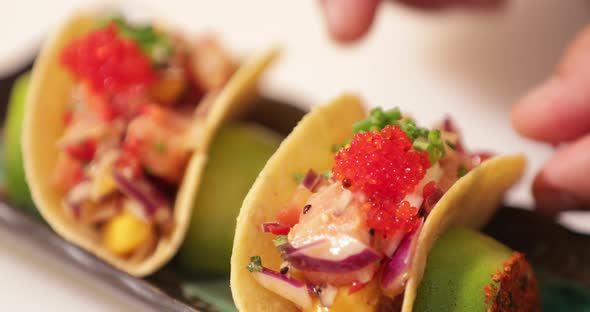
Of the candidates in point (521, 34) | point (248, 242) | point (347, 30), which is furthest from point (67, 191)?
point (521, 34)

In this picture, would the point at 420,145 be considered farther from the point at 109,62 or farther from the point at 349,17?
the point at 109,62

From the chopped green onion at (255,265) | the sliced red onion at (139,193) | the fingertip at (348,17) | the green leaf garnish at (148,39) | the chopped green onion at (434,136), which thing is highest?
the fingertip at (348,17)

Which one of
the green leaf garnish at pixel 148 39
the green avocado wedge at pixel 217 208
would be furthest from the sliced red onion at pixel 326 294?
the green leaf garnish at pixel 148 39

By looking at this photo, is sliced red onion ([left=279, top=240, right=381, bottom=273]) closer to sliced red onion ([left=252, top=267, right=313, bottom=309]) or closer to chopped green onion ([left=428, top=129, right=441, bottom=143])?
sliced red onion ([left=252, top=267, right=313, bottom=309])

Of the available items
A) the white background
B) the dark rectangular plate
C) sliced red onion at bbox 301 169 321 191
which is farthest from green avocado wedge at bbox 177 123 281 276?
the white background

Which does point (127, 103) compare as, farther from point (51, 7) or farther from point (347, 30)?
point (51, 7)

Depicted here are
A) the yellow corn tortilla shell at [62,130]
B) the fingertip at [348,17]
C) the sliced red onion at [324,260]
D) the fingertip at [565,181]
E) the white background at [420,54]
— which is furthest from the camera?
the white background at [420,54]

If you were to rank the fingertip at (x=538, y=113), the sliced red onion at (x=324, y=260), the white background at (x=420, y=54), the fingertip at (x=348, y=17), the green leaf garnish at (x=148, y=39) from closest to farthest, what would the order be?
the sliced red onion at (x=324, y=260) < the fingertip at (x=538, y=113) < the fingertip at (x=348, y=17) < the green leaf garnish at (x=148, y=39) < the white background at (x=420, y=54)

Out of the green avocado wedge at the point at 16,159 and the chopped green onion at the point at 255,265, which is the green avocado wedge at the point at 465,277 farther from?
the green avocado wedge at the point at 16,159

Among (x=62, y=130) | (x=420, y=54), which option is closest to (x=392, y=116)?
(x=62, y=130)
